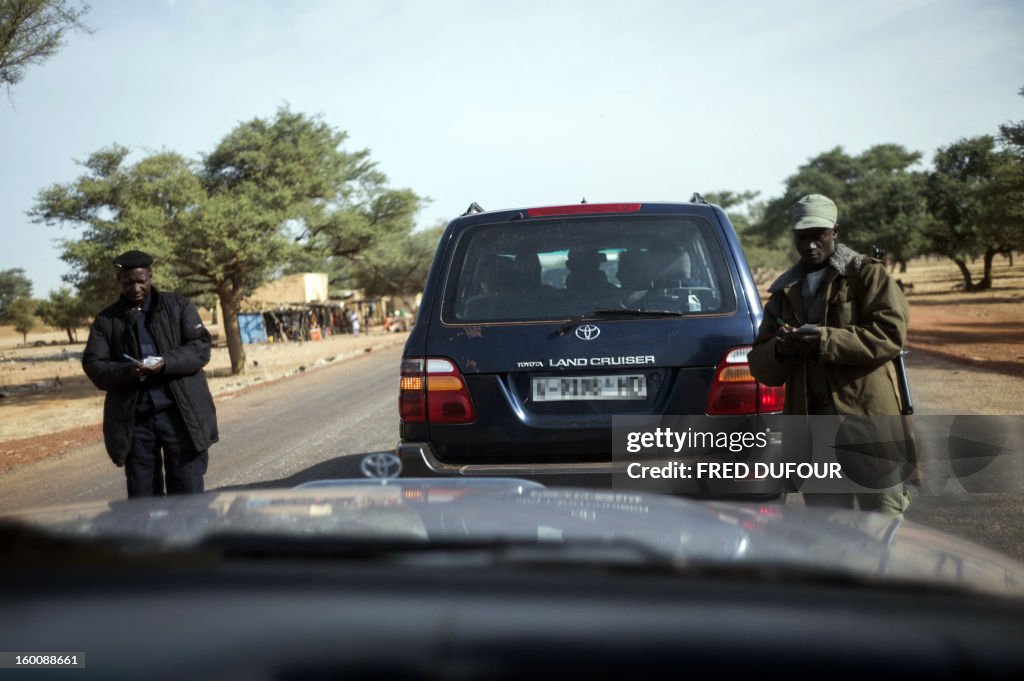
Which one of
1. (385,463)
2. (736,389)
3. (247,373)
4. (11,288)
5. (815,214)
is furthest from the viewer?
(11,288)

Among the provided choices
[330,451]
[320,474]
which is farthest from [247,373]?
[320,474]

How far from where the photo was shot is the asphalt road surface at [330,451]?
5.58m

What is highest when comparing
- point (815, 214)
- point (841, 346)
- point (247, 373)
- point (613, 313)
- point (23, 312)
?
point (23, 312)

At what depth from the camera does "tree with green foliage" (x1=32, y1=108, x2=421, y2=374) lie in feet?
74.3

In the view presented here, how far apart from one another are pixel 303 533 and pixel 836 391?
2.93 meters

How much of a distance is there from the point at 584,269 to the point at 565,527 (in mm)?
2934

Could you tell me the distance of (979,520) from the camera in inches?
208

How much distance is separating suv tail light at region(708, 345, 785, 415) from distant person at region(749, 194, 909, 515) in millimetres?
129

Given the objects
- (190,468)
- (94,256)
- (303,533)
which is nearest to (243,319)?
(94,256)

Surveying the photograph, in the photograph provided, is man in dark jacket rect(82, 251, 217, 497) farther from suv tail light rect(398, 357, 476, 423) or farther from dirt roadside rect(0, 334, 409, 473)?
dirt roadside rect(0, 334, 409, 473)

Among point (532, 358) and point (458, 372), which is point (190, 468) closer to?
point (458, 372)

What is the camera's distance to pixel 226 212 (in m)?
23.1

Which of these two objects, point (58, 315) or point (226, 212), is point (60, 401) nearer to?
point (226, 212)

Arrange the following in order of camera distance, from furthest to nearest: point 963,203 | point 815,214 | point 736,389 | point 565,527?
point 963,203 < point 736,389 < point 815,214 < point 565,527
